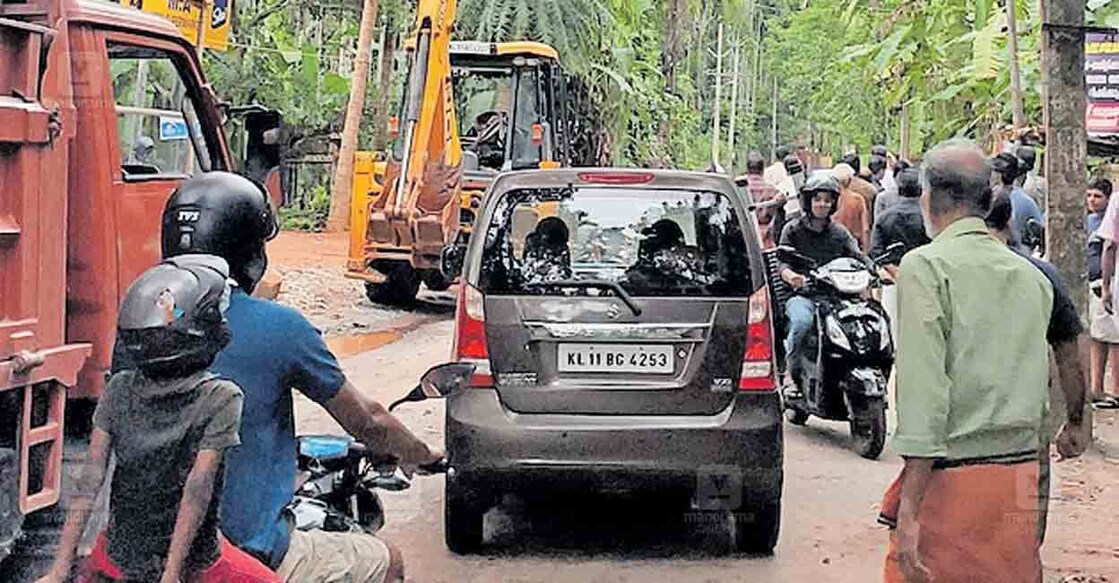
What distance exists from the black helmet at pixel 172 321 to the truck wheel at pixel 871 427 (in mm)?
6529

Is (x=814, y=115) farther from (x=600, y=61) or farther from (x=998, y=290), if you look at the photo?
(x=998, y=290)

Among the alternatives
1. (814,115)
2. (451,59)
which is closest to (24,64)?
(451,59)

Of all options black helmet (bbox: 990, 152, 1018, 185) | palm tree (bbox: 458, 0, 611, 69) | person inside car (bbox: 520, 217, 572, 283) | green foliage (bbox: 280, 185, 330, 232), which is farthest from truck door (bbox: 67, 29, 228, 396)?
green foliage (bbox: 280, 185, 330, 232)

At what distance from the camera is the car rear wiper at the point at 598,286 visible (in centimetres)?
629

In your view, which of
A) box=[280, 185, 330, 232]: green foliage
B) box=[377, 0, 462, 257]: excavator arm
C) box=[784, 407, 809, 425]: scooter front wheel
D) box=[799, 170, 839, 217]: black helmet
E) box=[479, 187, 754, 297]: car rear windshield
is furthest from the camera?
box=[280, 185, 330, 232]: green foliage

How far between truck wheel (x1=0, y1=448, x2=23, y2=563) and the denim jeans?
5.97 metres

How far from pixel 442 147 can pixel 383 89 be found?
13166 millimetres

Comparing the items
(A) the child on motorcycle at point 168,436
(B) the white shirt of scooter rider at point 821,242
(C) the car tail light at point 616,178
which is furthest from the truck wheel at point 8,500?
(B) the white shirt of scooter rider at point 821,242

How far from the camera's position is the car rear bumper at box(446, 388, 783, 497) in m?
6.16

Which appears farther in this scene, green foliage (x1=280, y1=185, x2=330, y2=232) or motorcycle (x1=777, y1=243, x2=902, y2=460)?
green foliage (x1=280, y1=185, x2=330, y2=232)

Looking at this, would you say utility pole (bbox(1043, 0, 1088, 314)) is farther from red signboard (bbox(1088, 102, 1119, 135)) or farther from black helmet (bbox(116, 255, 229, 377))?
black helmet (bbox(116, 255, 229, 377))

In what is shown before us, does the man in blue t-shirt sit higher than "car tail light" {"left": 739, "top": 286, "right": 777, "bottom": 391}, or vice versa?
the man in blue t-shirt

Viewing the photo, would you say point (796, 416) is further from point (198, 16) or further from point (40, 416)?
point (40, 416)

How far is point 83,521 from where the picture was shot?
10.1 feet
